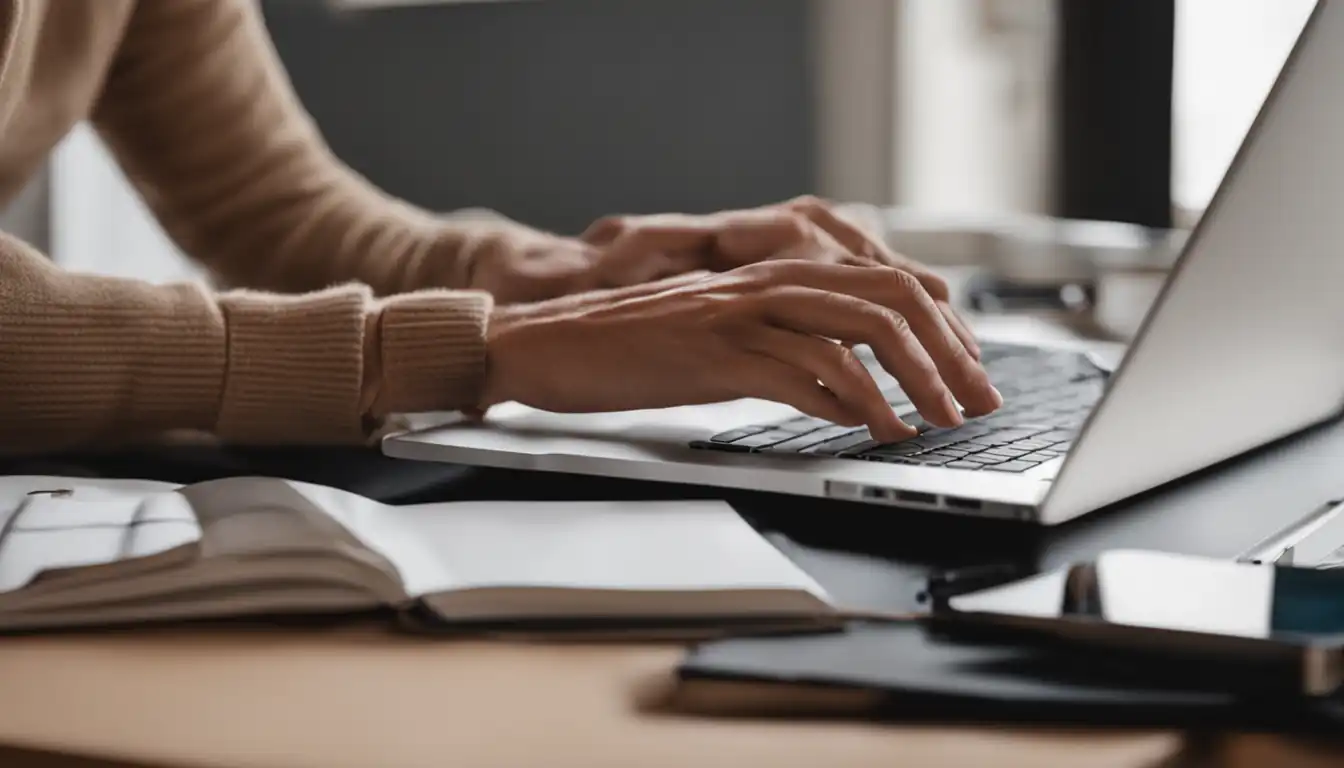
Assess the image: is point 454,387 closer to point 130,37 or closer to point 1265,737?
point 1265,737

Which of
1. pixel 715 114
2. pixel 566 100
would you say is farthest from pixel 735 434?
pixel 566 100

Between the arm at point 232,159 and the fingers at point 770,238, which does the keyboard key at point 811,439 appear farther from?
the arm at point 232,159

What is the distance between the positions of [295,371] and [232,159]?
0.61m

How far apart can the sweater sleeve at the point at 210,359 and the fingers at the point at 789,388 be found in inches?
6.6

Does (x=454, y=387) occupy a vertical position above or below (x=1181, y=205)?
below

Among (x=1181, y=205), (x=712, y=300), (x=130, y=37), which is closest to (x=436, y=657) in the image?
(x=712, y=300)

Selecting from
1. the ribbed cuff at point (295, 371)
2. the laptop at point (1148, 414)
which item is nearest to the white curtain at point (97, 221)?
the ribbed cuff at point (295, 371)

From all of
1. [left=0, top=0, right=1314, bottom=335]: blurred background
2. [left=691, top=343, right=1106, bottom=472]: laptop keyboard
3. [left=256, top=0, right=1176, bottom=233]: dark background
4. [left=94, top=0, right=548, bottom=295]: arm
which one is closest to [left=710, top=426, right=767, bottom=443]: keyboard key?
[left=691, top=343, right=1106, bottom=472]: laptop keyboard

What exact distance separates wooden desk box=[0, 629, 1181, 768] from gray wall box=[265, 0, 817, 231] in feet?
5.80

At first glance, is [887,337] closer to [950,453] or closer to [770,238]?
[950,453]

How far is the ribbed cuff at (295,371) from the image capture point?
2.56 ft

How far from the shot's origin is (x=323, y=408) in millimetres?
783

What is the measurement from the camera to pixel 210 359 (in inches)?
30.6

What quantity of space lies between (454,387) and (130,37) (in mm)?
672
